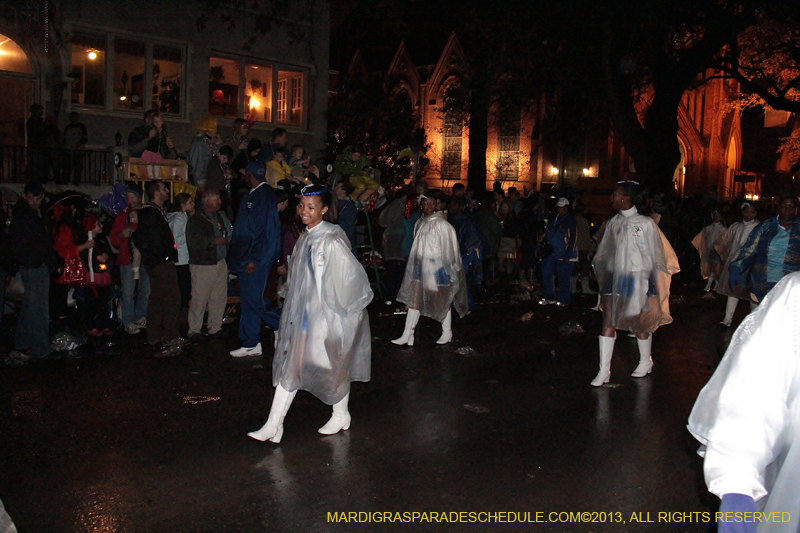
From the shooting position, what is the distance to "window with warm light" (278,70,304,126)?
20.3m

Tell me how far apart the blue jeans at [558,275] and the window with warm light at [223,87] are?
997 centimetres

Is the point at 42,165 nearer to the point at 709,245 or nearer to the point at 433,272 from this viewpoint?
the point at 433,272

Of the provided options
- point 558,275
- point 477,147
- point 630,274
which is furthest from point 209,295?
point 477,147

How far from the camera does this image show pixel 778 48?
27250 millimetres

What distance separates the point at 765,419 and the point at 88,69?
1714 centimetres

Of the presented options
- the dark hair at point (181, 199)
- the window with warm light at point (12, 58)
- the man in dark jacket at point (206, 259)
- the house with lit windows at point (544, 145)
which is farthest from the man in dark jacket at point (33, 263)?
the house with lit windows at point (544, 145)

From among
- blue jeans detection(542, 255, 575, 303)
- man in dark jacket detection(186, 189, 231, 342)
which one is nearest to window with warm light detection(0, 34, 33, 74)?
man in dark jacket detection(186, 189, 231, 342)

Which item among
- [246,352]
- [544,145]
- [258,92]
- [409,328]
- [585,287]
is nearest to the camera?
[246,352]

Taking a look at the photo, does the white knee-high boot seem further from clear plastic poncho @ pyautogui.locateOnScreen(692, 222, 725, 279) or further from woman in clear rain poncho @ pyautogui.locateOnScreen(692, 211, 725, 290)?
clear plastic poncho @ pyautogui.locateOnScreen(692, 222, 725, 279)

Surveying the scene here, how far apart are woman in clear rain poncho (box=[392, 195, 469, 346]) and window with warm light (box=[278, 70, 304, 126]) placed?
12.0 metres

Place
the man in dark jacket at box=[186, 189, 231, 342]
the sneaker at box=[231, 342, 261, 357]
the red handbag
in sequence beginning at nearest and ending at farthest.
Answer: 1. the sneaker at box=[231, 342, 261, 357]
2. the red handbag
3. the man in dark jacket at box=[186, 189, 231, 342]

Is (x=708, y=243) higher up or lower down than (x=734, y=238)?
lower down

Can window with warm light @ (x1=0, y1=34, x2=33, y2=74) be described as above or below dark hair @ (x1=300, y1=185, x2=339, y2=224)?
above

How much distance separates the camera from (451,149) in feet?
145
